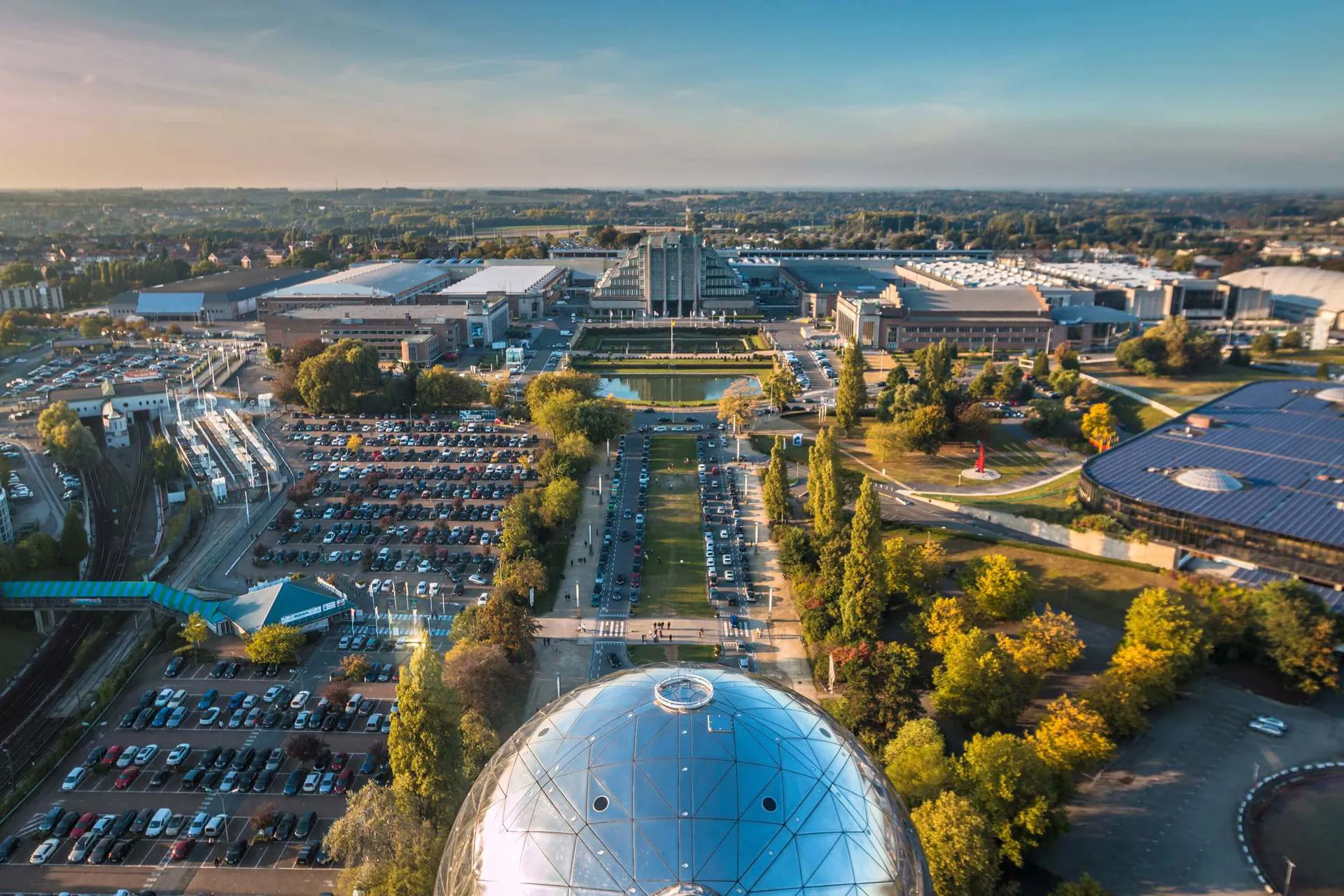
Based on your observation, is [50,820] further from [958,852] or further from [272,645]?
[958,852]

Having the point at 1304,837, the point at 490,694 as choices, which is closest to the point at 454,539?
the point at 490,694

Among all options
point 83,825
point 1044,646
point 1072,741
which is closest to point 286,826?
point 83,825

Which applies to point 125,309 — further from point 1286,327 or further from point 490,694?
point 1286,327

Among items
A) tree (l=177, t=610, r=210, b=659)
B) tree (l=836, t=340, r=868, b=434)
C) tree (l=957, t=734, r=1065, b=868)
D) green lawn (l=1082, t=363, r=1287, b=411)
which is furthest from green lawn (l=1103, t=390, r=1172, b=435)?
tree (l=177, t=610, r=210, b=659)

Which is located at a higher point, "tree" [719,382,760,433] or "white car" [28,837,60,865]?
"tree" [719,382,760,433]

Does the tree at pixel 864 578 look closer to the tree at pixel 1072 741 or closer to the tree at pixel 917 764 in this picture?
the tree at pixel 917 764

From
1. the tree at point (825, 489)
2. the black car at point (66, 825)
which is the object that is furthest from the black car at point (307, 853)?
the tree at point (825, 489)

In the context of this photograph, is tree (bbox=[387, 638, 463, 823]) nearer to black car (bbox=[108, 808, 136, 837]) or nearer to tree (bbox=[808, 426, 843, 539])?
black car (bbox=[108, 808, 136, 837])
